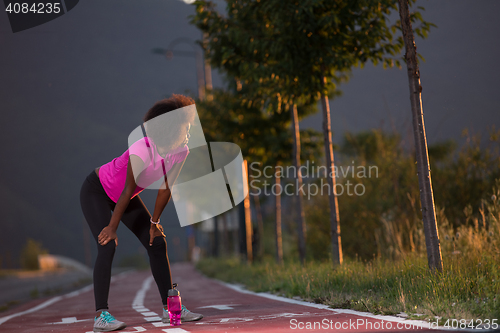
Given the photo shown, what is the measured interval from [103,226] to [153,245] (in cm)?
56

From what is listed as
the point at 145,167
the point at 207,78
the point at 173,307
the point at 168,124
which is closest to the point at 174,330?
the point at 173,307

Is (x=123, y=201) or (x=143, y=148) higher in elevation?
(x=143, y=148)

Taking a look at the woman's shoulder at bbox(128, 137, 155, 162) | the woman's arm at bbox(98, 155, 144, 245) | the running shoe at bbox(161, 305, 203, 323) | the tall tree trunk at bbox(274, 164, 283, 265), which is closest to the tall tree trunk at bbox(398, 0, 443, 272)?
the running shoe at bbox(161, 305, 203, 323)

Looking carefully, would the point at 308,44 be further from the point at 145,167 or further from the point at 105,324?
the point at 105,324

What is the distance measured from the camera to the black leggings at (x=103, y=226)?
5.13 m

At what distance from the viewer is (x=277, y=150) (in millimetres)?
15789

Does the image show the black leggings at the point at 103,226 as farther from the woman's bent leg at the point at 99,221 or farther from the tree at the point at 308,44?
the tree at the point at 308,44

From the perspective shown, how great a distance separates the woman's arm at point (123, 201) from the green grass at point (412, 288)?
2721 mm

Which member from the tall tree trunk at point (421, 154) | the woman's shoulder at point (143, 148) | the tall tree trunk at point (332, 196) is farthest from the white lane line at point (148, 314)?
the tall tree trunk at point (332, 196)

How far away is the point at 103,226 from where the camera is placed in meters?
5.25

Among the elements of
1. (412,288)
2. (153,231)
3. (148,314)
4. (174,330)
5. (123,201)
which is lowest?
(148,314)

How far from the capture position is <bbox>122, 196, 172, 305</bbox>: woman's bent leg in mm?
5488

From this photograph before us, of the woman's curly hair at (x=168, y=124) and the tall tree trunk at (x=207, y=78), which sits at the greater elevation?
the tall tree trunk at (x=207, y=78)

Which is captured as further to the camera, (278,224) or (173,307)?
(278,224)
